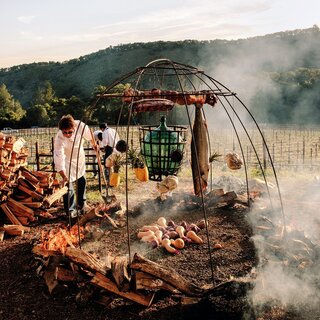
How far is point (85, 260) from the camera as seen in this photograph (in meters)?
4.29

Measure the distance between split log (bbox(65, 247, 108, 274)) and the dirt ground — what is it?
0.39 meters

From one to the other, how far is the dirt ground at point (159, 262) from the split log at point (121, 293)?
0.09 metres

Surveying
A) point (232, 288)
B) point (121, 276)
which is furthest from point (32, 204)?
point (232, 288)

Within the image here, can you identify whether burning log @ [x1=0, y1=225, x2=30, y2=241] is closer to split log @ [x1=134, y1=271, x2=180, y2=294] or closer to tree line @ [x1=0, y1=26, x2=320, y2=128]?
split log @ [x1=134, y1=271, x2=180, y2=294]

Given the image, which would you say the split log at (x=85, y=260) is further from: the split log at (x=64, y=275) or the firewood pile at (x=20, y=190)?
the firewood pile at (x=20, y=190)

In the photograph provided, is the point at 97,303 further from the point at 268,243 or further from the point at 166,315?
the point at 268,243

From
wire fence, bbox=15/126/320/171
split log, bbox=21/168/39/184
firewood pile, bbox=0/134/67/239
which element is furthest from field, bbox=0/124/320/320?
wire fence, bbox=15/126/320/171

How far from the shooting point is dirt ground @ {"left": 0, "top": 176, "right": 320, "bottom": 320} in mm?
3887

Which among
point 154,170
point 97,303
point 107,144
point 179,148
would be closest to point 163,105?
point 179,148

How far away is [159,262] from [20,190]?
13.0ft

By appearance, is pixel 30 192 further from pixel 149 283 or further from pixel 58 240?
pixel 149 283

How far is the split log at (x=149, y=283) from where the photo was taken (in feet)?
13.3

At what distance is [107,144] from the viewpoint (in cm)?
1104

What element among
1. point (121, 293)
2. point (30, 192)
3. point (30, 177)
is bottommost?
point (121, 293)
